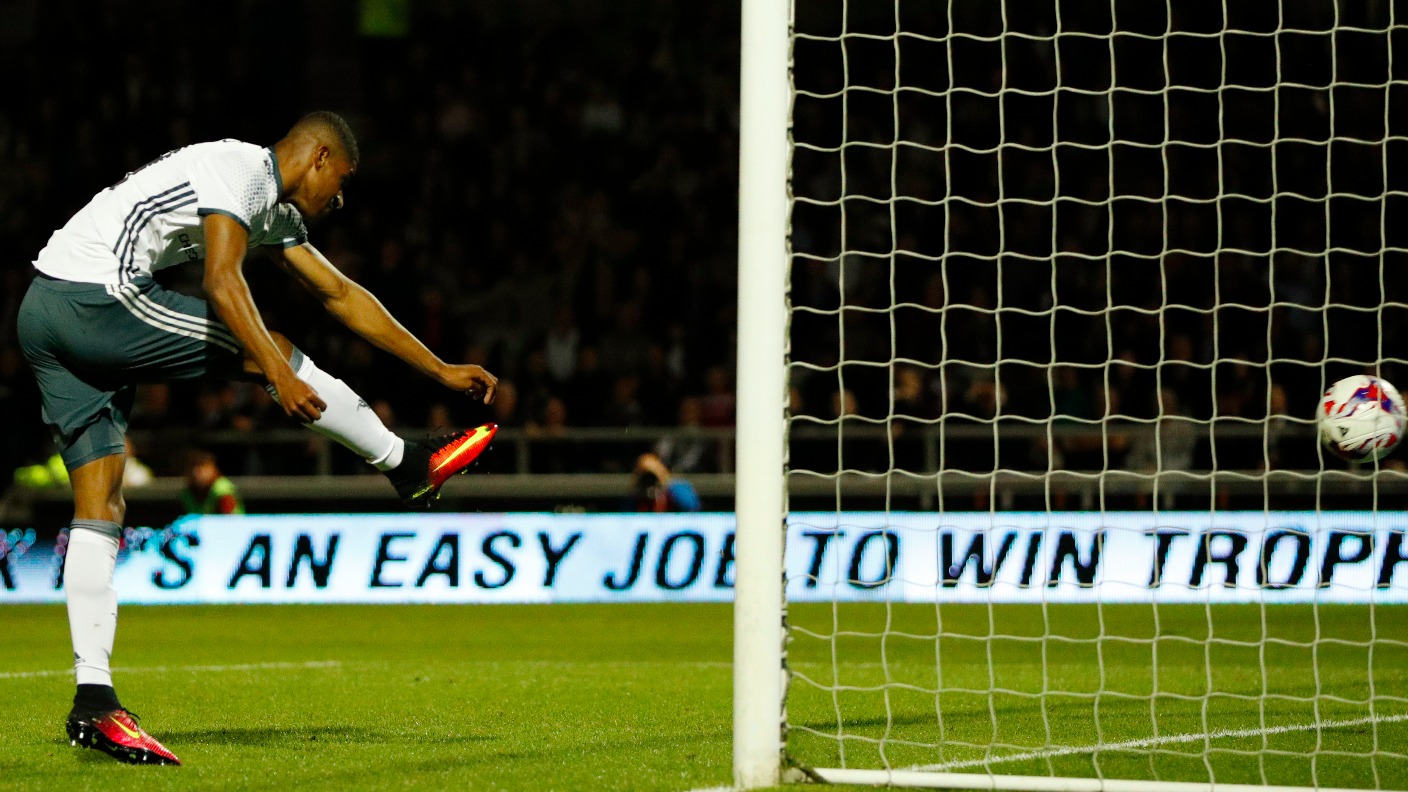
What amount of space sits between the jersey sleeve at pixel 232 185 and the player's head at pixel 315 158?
10 cm

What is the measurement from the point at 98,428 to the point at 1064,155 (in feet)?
36.1

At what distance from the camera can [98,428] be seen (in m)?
4.60

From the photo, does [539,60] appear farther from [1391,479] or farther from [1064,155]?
[1391,479]

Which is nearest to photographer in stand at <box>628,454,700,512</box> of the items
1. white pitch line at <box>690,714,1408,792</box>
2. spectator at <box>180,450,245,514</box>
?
spectator at <box>180,450,245,514</box>

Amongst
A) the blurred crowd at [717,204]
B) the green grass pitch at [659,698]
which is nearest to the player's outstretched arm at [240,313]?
the green grass pitch at [659,698]

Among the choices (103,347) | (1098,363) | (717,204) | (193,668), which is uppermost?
(717,204)

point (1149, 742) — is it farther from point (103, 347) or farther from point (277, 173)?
point (103, 347)

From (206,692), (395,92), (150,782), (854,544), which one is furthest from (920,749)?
(395,92)

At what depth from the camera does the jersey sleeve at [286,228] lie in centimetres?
485

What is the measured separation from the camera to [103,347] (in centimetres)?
452

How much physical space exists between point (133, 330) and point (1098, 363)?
9129mm

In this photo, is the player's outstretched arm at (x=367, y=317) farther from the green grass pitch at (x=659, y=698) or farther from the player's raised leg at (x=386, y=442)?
the green grass pitch at (x=659, y=698)

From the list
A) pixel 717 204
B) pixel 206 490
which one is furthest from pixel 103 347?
pixel 717 204

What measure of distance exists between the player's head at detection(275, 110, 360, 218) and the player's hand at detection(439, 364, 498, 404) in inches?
24.7
